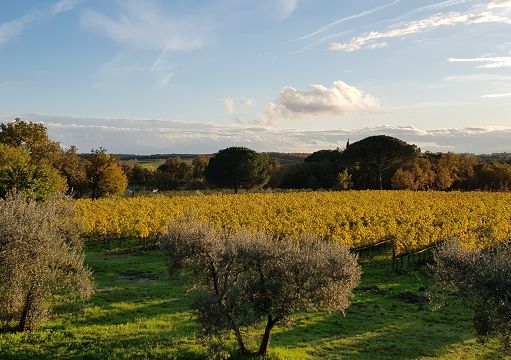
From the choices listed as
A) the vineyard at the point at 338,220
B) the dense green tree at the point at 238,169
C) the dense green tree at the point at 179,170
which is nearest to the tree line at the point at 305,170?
the dense green tree at the point at 238,169

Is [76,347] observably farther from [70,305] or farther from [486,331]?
[486,331]

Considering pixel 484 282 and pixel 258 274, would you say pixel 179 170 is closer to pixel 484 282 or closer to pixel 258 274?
pixel 258 274

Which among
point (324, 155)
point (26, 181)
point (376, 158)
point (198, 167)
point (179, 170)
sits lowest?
point (26, 181)

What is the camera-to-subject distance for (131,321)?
24.1m

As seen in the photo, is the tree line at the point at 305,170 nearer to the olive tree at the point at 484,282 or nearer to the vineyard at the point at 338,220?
the vineyard at the point at 338,220

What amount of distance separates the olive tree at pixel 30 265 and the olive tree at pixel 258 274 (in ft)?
21.0

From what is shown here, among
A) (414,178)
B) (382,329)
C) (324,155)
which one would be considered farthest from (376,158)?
(382,329)

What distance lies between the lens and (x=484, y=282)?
16.0m

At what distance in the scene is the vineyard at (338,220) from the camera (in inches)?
1539

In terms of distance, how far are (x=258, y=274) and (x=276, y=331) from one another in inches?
242

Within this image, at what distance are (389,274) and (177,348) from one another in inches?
792

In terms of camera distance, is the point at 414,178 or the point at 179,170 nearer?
the point at 414,178

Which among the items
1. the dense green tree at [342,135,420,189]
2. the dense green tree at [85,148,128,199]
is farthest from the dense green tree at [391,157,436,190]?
the dense green tree at [85,148,128,199]

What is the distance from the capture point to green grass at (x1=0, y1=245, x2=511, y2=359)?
2025 centimetres
